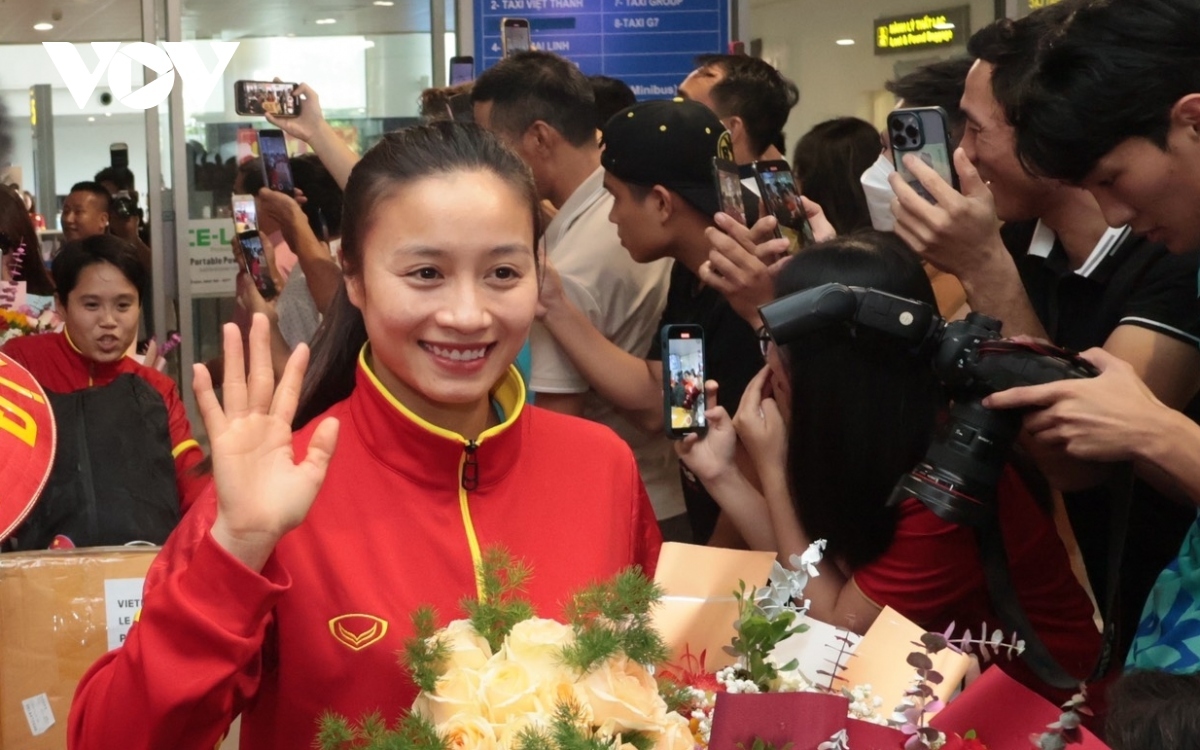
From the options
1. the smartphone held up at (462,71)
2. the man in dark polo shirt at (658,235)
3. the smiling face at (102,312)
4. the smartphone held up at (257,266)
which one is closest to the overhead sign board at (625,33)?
the smartphone held up at (462,71)

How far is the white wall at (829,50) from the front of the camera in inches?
284

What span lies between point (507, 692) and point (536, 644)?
0.05 metres

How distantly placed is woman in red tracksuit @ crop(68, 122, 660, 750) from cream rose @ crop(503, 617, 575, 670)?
24cm

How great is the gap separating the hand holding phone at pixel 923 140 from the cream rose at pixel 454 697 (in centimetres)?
121

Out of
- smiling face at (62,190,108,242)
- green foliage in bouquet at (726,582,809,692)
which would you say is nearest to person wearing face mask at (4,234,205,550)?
green foliage in bouquet at (726,582,809,692)

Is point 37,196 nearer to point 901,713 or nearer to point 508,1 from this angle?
point 508,1

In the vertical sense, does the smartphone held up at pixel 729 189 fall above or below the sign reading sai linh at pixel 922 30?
below

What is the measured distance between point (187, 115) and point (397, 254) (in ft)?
16.6

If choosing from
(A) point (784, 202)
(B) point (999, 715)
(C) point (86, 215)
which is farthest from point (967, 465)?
(C) point (86, 215)

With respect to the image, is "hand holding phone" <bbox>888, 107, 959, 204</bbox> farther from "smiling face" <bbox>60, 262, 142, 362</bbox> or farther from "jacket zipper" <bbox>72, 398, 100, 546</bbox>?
"smiling face" <bbox>60, 262, 142, 362</bbox>

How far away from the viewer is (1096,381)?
1.58 meters

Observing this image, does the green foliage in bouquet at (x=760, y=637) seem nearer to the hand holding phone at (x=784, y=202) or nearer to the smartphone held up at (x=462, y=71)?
the hand holding phone at (x=784, y=202)

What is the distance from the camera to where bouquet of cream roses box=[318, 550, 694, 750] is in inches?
41.7

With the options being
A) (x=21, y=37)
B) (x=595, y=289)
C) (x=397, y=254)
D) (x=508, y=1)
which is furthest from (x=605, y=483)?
(x=21, y=37)
